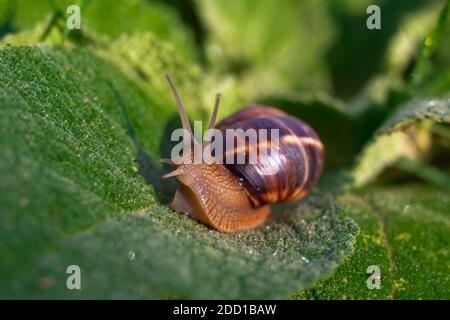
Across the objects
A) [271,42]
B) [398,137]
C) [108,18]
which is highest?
[271,42]

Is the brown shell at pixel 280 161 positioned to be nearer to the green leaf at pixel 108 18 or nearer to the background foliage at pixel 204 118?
the background foliage at pixel 204 118

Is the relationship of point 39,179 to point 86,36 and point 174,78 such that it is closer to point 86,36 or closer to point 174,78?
point 86,36

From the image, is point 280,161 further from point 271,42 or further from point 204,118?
point 271,42

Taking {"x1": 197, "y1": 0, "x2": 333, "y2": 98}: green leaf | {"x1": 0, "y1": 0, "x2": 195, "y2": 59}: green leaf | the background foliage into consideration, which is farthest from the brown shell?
{"x1": 197, "y1": 0, "x2": 333, "y2": 98}: green leaf

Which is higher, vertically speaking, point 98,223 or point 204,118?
point 204,118

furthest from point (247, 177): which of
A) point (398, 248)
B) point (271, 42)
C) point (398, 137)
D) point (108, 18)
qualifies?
point (271, 42)
